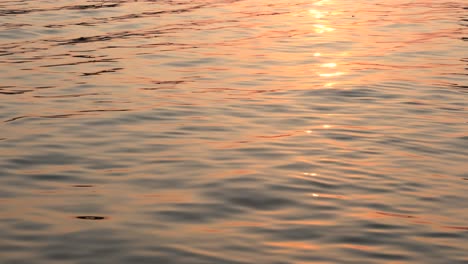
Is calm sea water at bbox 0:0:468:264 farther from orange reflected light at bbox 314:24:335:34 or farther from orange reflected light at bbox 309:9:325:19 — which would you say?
orange reflected light at bbox 309:9:325:19

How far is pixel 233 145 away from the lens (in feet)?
29.2

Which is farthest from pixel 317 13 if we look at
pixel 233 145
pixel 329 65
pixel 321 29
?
pixel 233 145

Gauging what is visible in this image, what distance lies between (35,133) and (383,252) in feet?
14.7

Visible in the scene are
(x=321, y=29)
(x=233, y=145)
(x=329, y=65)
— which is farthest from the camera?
(x=321, y=29)

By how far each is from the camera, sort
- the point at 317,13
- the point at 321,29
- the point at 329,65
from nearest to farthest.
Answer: the point at 329,65 < the point at 321,29 < the point at 317,13

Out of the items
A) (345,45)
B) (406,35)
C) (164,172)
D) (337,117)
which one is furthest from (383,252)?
(406,35)

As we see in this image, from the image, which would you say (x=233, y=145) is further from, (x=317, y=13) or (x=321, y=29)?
(x=317, y=13)

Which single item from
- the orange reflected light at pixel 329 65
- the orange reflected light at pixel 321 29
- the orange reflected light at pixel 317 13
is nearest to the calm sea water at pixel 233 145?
the orange reflected light at pixel 329 65

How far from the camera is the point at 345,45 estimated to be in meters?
15.1

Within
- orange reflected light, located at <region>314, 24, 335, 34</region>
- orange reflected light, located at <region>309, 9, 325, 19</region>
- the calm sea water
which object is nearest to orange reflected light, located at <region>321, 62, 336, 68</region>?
the calm sea water

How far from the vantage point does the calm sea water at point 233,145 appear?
6352mm

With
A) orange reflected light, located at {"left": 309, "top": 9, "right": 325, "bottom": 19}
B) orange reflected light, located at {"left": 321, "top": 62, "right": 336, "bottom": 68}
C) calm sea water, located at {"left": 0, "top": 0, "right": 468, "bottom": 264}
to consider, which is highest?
calm sea water, located at {"left": 0, "top": 0, "right": 468, "bottom": 264}

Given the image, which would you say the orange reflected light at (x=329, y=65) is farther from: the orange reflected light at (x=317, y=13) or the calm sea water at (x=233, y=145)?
the orange reflected light at (x=317, y=13)

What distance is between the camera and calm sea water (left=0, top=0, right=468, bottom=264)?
635 cm
